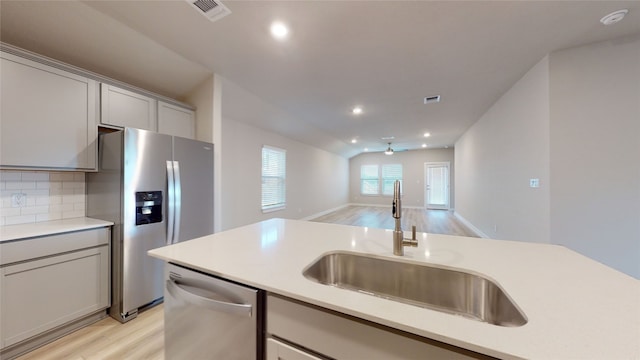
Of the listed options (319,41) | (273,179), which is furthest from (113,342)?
(273,179)

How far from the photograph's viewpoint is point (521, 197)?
124 inches

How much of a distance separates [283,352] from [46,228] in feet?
7.34

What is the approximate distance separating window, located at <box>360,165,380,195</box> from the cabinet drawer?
9728 millimetres

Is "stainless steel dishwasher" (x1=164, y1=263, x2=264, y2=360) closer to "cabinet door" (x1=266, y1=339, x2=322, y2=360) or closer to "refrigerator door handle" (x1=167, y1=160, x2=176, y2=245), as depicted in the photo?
"cabinet door" (x1=266, y1=339, x2=322, y2=360)

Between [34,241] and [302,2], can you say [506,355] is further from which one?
[34,241]

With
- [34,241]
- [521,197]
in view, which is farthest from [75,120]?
[521,197]

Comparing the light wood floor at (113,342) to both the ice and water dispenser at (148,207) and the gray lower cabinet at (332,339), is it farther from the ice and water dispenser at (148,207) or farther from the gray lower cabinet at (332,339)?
the gray lower cabinet at (332,339)

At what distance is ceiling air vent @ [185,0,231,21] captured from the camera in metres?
1.77

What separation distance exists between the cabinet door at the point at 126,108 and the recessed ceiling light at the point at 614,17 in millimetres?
4430

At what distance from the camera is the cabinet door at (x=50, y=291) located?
154cm

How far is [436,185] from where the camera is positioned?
955cm

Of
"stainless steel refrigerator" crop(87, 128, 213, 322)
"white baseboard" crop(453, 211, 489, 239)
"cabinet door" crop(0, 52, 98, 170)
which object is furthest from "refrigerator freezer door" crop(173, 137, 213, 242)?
"white baseboard" crop(453, 211, 489, 239)

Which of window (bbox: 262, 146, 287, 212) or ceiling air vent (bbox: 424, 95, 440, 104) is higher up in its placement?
ceiling air vent (bbox: 424, 95, 440, 104)

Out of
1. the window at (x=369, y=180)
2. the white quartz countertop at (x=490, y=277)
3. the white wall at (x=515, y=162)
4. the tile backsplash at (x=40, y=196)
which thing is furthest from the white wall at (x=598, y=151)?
the window at (x=369, y=180)
